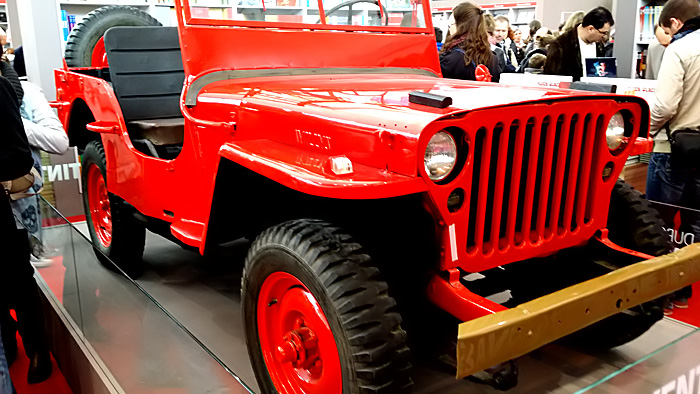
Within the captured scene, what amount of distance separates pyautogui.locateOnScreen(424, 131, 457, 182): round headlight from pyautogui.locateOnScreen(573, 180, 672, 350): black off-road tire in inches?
40.3

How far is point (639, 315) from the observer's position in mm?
2391

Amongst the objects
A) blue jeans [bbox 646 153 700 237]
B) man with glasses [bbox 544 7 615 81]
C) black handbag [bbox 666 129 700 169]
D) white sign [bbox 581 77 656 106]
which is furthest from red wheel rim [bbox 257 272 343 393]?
man with glasses [bbox 544 7 615 81]

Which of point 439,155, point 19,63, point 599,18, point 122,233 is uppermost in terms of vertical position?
point 599,18

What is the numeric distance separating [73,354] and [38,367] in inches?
9.4

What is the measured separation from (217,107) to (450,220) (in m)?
1.15

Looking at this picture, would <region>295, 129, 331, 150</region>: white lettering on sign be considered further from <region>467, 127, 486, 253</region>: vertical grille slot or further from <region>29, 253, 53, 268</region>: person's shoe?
<region>29, 253, 53, 268</region>: person's shoe

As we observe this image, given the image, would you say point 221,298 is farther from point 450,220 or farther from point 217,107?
point 450,220

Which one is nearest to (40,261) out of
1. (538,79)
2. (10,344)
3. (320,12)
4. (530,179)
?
(10,344)

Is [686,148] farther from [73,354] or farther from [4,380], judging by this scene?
[4,380]

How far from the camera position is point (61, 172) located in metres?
5.23

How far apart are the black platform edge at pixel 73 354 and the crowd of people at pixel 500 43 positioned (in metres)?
2.46

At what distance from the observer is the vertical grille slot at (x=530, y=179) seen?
187cm

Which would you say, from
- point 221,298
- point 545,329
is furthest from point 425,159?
point 221,298

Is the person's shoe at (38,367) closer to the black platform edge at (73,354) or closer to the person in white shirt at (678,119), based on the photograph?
the black platform edge at (73,354)
